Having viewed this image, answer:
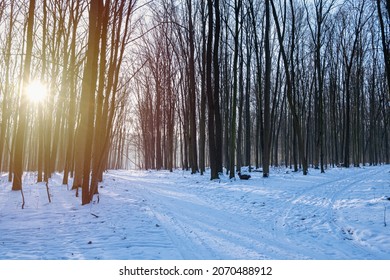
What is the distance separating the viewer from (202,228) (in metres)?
5.55

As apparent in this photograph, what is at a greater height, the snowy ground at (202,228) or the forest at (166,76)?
the forest at (166,76)

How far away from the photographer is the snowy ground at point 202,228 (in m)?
4.15

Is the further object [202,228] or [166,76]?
[166,76]

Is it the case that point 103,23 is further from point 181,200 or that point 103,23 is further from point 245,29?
point 245,29

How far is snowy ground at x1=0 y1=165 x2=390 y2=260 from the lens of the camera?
13.6ft

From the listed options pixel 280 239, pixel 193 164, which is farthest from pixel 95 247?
pixel 193 164

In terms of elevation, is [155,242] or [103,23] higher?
[103,23]

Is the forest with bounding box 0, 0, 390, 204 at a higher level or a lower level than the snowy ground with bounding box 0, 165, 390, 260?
higher

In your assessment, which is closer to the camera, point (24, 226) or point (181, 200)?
point (24, 226)

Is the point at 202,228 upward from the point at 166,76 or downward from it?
downward
